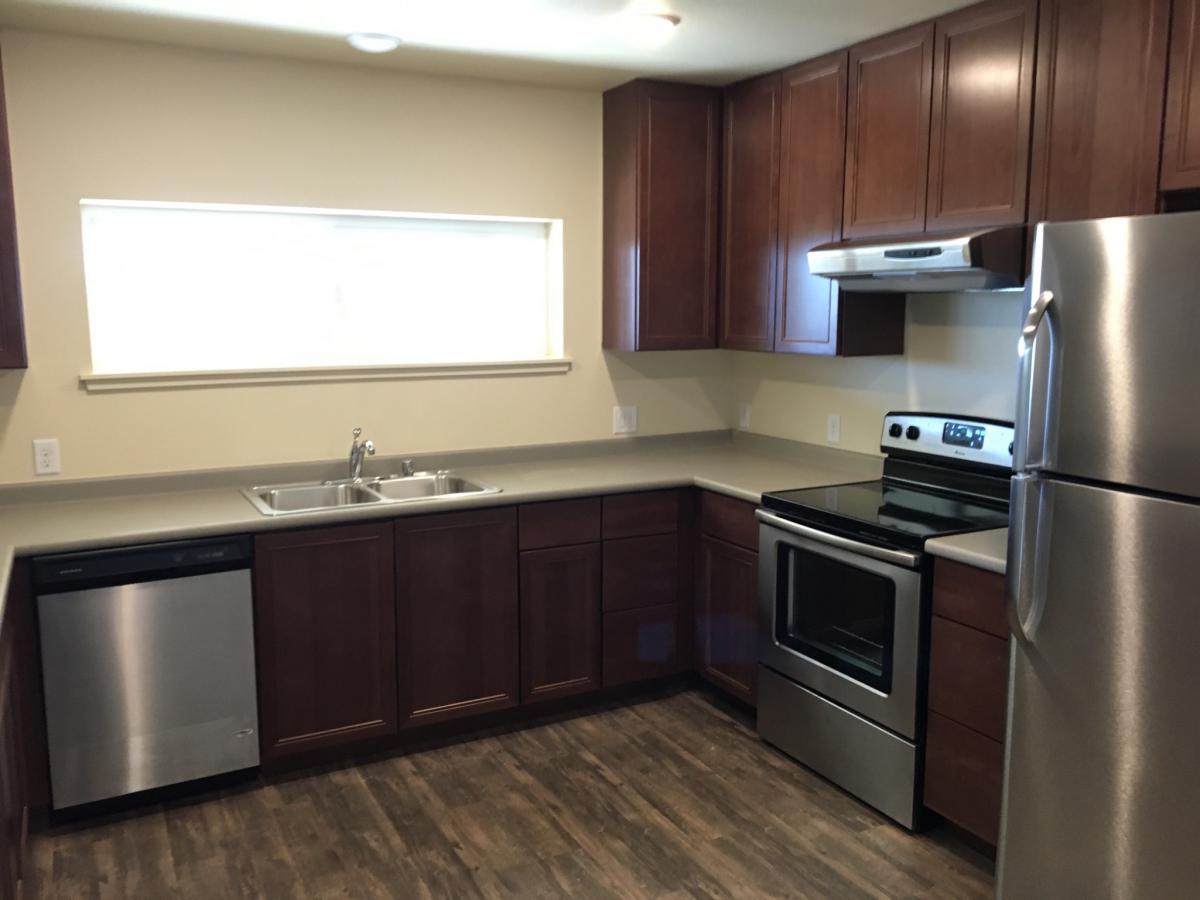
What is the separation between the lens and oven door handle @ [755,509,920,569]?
8.95 feet

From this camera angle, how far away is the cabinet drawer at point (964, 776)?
101 inches

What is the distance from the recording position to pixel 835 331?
3432 mm

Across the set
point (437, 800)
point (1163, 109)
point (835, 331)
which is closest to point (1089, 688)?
point (1163, 109)

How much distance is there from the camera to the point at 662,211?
12.8 feet

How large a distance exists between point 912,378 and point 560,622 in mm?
1552

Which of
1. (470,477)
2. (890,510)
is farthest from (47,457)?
(890,510)

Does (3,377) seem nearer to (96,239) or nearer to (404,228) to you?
(96,239)

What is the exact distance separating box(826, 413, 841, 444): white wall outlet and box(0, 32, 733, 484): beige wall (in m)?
0.74

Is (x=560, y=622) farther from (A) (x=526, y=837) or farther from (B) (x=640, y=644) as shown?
(A) (x=526, y=837)

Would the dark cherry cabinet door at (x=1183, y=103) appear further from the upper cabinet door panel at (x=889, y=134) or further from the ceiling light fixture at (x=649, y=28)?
the ceiling light fixture at (x=649, y=28)

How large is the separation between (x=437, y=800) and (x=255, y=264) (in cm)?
198

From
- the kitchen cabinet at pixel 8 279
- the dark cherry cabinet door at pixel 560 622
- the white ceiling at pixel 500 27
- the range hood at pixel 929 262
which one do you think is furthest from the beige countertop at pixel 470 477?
the white ceiling at pixel 500 27

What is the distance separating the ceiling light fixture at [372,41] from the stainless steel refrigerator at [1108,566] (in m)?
2.10

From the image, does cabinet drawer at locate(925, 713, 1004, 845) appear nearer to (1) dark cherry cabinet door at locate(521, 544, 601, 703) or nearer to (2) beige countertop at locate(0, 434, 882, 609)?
(2) beige countertop at locate(0, 434, 882, 609)
